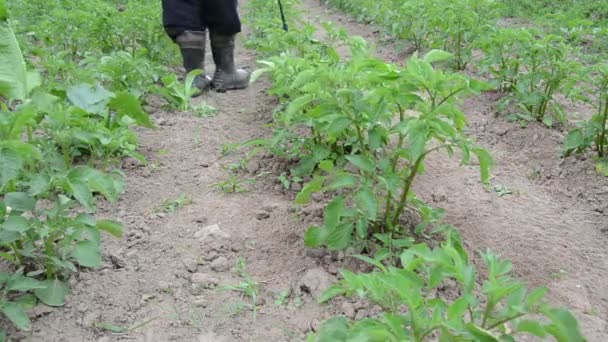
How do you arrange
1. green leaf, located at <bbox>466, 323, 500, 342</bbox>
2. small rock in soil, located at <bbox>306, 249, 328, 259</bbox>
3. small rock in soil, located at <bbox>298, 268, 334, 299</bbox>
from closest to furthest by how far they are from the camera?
green leaf, located at <bbox>466, 323, 500, 342</bbox> → small rock in soil, located at <bbox>298, 268, 334, 299</bbox> → small rock in soil, located at <bbox>306, 249, 328, 259</bbox>

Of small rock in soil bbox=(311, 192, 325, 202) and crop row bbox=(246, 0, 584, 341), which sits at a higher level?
crop row bbox=(246, 0, 584, 341)

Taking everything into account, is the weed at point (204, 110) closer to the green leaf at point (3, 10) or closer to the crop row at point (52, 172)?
the crop row at point (52, 172)

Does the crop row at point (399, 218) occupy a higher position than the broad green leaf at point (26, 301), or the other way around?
the crop row at point (399, 218)

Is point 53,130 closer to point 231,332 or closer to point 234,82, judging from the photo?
point 231,332

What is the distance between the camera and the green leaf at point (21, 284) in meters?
1.99

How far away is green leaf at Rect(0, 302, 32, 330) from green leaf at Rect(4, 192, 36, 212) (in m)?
0.32

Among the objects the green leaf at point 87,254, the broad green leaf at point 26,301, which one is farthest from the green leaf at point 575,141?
the broad green leaf at point 26,301

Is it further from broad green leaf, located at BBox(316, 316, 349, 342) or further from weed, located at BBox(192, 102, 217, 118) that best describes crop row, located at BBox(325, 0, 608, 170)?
broad green leaf, located at BBox(316, 316, 349, 342)

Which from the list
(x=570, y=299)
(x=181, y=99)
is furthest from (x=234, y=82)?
(x=570, y=299)

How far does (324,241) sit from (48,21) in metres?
3.31

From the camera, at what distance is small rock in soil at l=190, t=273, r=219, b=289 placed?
2359 millimetres

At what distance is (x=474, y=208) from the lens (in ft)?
9.53

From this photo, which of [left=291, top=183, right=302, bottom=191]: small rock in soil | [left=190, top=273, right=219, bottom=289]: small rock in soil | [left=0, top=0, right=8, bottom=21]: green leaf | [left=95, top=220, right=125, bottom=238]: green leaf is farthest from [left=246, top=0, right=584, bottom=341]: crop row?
[left=0, top=0, right=8, bottom=21]: green leaf

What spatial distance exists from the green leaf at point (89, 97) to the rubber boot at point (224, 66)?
1875 mm
